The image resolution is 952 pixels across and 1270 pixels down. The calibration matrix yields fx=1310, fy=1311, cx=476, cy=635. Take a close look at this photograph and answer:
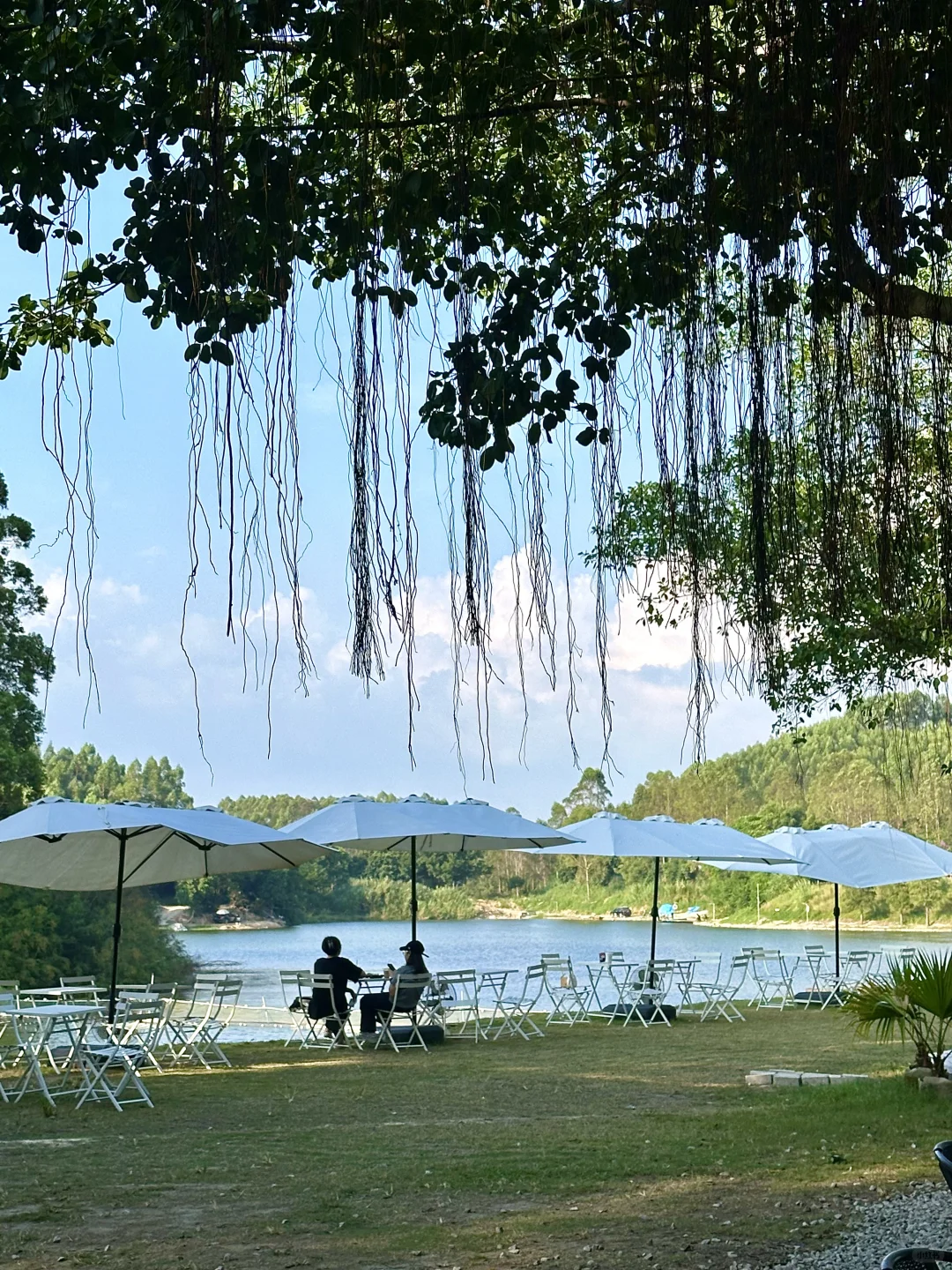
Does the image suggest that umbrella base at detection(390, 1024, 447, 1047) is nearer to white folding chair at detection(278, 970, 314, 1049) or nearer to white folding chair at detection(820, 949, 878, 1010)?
white folding chair at detection(278, 970, 314, 1049)

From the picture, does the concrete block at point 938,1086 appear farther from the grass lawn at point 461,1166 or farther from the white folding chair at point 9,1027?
the white folding chair at point 9,1027

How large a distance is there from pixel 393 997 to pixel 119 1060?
3164mm

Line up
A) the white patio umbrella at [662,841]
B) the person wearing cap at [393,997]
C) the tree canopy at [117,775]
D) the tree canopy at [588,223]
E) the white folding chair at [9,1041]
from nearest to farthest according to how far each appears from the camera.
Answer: the tree canopy at [588,223] < the white folding chair at [9,1041] < the person wearing cap at [393,997] < the white patio umbrella at [662,841] < the tree canopy at [117,775]

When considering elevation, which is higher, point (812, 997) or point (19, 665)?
point (19, 665)

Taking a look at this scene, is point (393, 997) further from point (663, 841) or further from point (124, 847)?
point (663, 841)

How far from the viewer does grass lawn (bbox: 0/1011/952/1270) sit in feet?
15.9

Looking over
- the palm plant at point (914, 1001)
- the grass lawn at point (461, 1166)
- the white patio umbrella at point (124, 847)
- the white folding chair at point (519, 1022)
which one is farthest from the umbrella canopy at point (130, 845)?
the palm plant at point (914, 1001)

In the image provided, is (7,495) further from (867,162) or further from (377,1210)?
(867,162)

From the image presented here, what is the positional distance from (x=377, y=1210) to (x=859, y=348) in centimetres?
443

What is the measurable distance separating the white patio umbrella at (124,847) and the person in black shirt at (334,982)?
3.24ft

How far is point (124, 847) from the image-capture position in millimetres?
11195

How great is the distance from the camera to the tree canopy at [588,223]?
5.81ft

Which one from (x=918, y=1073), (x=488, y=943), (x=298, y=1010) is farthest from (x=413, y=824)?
(x=488, y=943)

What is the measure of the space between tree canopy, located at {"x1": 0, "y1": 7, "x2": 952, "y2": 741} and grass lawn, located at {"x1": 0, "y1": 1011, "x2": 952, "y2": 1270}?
3.29 metres
